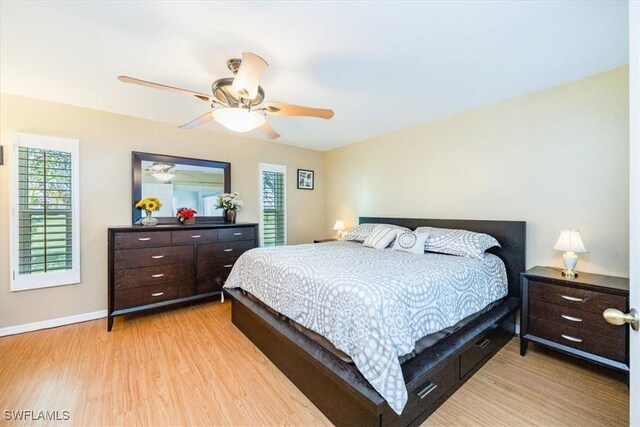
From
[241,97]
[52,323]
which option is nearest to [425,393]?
Answer: [241,97]

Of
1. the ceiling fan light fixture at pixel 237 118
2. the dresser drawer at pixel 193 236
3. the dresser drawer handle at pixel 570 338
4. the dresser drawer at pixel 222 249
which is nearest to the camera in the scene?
the ceiling fan light fixture at pixel 237 118

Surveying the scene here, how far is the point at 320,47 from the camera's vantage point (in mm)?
1982

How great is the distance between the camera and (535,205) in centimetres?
271

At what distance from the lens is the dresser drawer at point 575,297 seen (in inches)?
77.2

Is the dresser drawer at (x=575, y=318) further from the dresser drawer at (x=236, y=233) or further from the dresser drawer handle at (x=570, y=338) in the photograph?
the dresser drawer at (x=236, y=233)

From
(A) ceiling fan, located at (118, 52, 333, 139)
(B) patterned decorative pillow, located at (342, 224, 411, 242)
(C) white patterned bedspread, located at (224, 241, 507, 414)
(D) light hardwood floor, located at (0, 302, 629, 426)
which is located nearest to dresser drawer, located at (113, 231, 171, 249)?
(D) light hardwood floor, located at (0, 302, 629, 426)

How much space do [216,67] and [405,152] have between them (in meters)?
2.66

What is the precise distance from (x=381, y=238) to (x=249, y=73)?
2.27m

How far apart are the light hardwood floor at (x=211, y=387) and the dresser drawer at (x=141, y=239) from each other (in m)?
0.93

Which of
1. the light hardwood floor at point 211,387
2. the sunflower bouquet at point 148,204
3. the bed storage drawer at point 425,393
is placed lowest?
the light hardwood floor at point 211,387

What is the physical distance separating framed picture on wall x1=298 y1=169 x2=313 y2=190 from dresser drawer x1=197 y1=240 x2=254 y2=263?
1616 mm

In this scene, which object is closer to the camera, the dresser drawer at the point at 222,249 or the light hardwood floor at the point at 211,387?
the light hardwood floor at the point at 211,387

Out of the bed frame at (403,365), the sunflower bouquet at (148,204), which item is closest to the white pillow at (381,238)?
the bed frame at (403,365)

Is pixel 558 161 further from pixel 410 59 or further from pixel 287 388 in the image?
pixel 287 388
